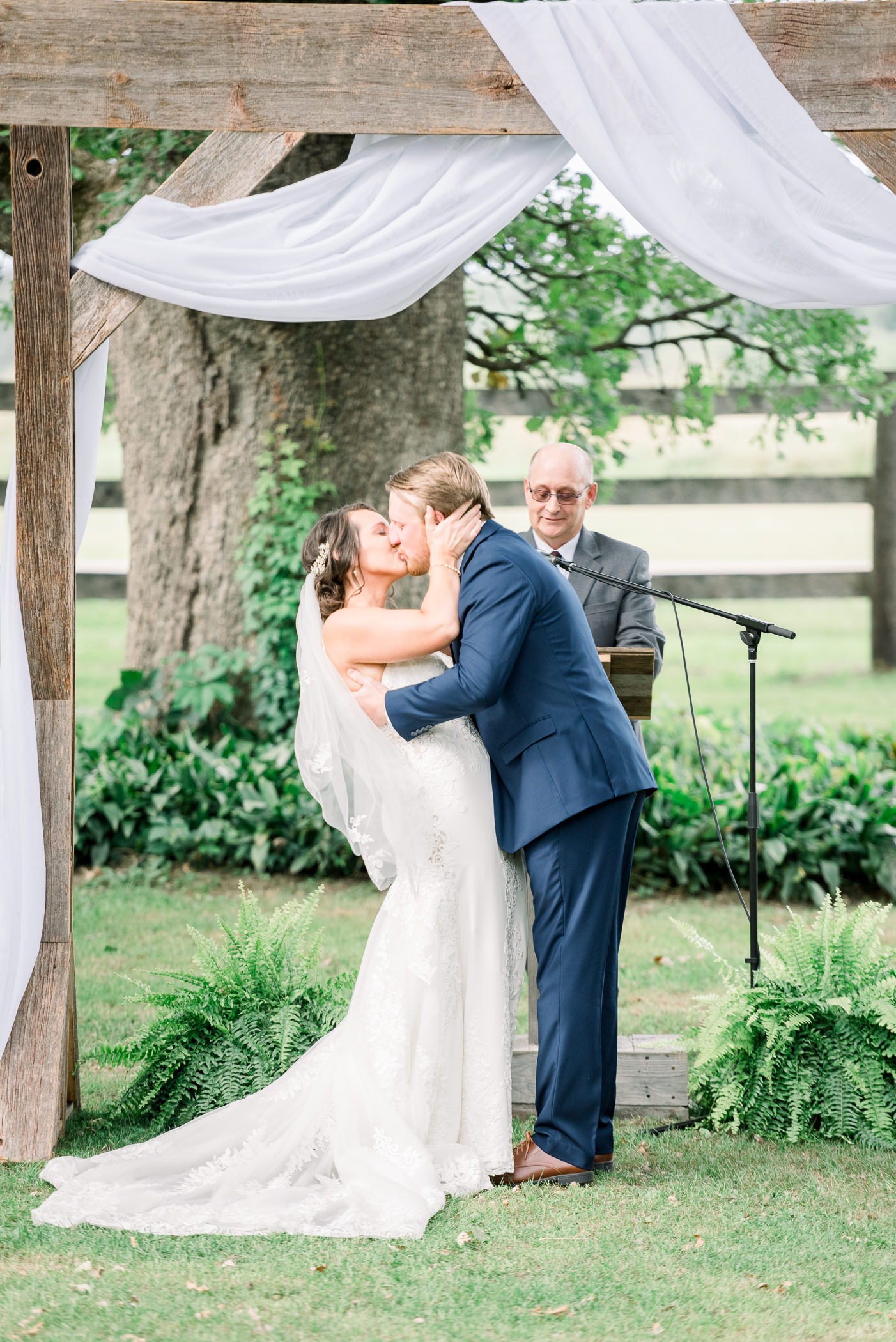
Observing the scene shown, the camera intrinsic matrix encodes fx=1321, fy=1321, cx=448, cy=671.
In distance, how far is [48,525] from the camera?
400cm

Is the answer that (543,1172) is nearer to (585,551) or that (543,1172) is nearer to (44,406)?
(585,551)

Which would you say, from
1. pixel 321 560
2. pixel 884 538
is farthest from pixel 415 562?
pixel 884 538

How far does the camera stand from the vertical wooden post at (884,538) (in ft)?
34.4

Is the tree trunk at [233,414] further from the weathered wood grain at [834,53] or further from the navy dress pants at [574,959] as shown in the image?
the navy dress pants at [574,959]

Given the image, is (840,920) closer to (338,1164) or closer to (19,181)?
(338,1164)

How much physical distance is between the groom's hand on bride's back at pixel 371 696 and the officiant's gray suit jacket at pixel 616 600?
961 mm

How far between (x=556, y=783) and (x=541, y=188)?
70.6 inches

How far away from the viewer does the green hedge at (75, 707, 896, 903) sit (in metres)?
6.81

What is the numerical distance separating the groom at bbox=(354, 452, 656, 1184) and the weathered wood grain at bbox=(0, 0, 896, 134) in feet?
3.66

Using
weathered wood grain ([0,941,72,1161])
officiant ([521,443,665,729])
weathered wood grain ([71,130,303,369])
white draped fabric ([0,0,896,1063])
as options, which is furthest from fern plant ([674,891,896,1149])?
weathered wood grain ([71,130,303,369])

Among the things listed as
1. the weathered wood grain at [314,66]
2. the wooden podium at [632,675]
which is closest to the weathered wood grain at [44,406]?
the weathered wood grain at [314,66]

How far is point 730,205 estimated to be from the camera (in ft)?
12.5

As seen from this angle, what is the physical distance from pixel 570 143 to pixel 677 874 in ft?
13.4

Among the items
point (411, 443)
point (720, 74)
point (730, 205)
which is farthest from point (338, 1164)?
point (411, 443)
